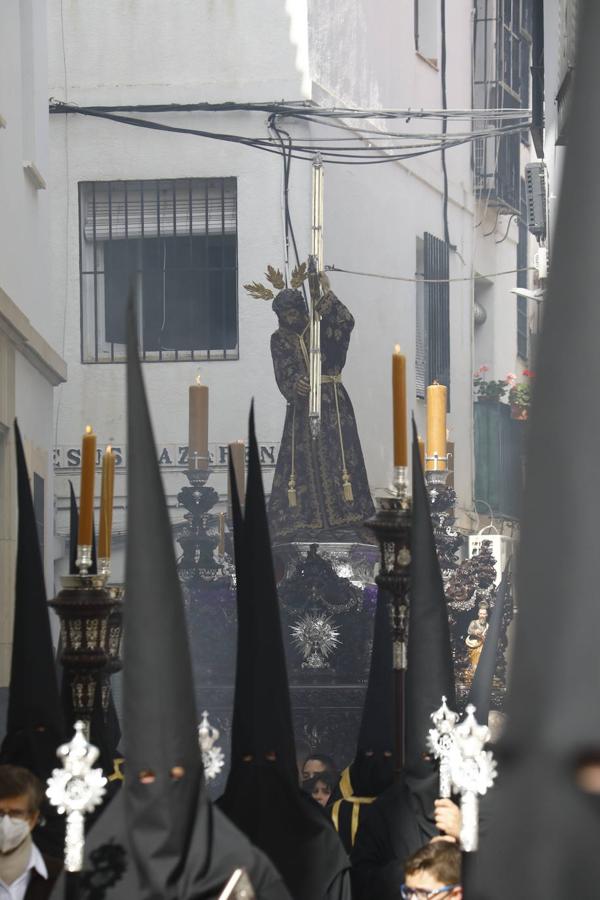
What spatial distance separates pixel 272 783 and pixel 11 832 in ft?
2.29

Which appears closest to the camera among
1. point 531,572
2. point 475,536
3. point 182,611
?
point 531,572

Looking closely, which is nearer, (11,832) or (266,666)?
(11,832)

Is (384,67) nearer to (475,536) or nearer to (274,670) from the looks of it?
(475,536)

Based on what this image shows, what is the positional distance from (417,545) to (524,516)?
10.1 feet

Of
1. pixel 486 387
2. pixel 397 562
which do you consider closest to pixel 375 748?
pixel 397 562

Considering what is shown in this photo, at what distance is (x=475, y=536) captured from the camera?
41.2 ft

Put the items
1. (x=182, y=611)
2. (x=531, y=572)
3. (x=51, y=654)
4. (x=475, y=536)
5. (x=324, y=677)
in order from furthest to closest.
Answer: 1. (x=475, y=536)
2. (x=324, y=677)
3. (x=51, y=654)
4. (x=182, y=611)
5. (x=531, y=572)

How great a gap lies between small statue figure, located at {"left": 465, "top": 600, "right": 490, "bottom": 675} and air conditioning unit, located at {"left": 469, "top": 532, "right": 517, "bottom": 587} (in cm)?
133

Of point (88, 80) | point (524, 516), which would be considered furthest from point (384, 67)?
point (524, 516)

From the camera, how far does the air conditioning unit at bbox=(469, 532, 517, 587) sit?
11898 millimetres

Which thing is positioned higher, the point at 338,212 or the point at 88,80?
the point at 88,80

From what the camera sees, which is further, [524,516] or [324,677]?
[324,677]

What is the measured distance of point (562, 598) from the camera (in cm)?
141

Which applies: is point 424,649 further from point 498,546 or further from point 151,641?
point 498,546
